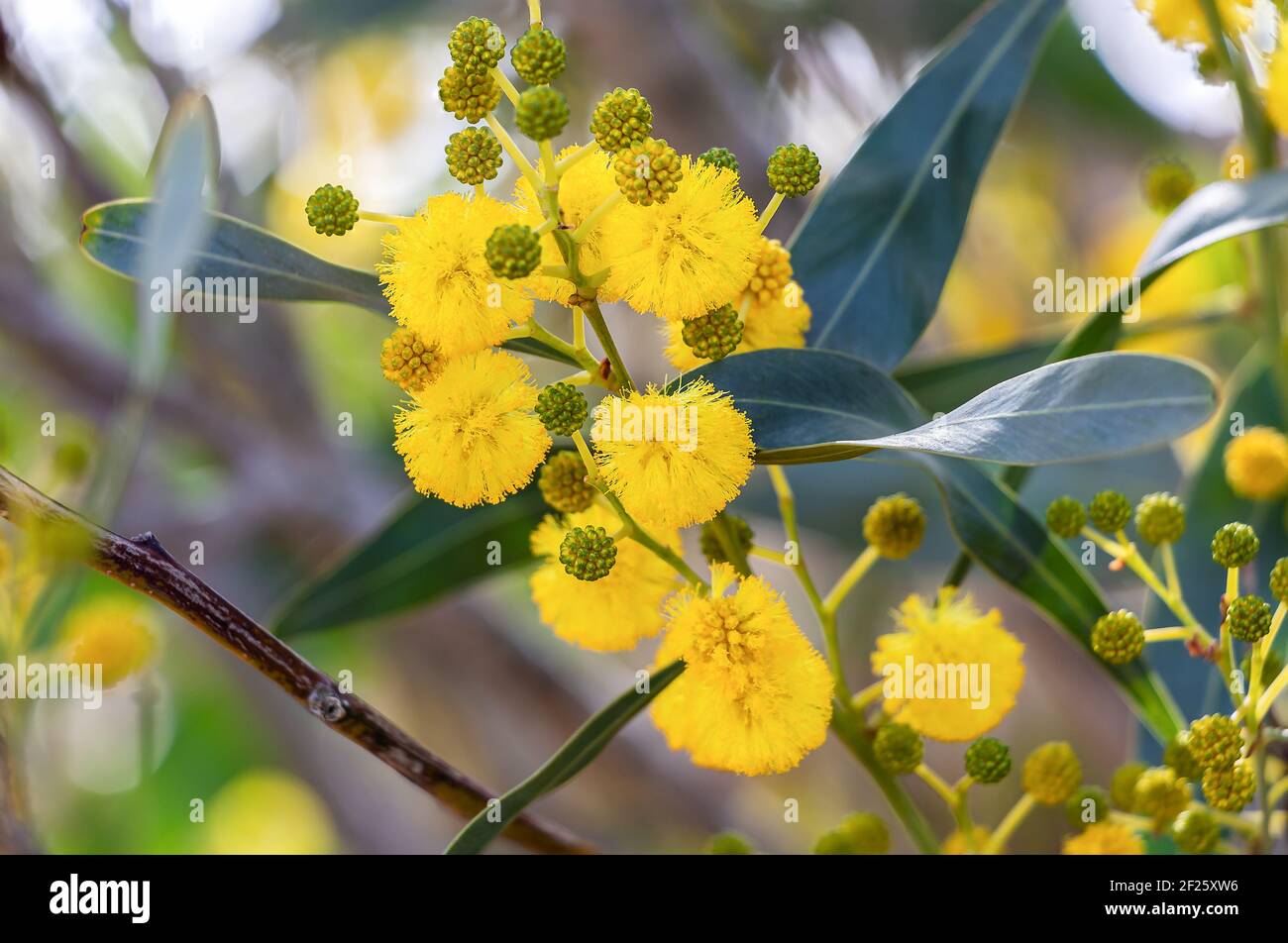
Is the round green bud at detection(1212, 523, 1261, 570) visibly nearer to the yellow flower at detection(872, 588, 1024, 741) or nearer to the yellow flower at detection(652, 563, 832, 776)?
the yellow flower at detection(872, 588, 1024, 741)

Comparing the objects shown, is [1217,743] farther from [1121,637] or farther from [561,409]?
[561,409]

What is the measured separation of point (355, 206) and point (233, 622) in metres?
0.25

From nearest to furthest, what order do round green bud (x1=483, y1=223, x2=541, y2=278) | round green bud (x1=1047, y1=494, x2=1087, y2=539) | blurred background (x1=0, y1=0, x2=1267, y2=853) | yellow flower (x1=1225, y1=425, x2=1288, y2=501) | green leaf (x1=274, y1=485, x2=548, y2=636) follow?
round green bud (x1=483, y1=223, x2=541, y2=278)
round green bud (x1=1047, y1=494, x2=1087, y2=539)
yellow flower (x1=1225, y1=425, x2=1288, y2=501)
green leaf (x1=274, y1=485, x2=548, y2=636)
blurred background (x1=0, y1=0, x2=1267, y2=853)

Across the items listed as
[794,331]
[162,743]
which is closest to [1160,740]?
[794,331]

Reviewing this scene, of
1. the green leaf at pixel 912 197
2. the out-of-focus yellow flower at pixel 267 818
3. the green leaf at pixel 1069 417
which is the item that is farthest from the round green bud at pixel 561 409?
the out-of-focus yellow flower at pixel 267 818

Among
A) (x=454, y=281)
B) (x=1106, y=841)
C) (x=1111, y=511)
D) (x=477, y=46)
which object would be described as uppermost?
(x=477, y=46)

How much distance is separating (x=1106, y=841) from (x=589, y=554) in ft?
1.48

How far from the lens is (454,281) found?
618 mm

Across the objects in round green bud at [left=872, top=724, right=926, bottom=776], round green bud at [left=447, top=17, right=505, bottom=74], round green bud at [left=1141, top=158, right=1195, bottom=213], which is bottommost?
round green bud at [left=872, top=724, right=926, bottom=776]

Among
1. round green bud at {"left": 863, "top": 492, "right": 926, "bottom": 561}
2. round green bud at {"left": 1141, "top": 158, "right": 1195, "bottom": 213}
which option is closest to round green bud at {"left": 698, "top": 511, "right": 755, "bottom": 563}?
round green bud at {"left": 863, "top": 492, "right": 926, "bottom": 561}

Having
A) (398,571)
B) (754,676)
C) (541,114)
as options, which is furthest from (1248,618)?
(398,571)

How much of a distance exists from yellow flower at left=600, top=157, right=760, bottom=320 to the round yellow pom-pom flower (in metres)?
0.67

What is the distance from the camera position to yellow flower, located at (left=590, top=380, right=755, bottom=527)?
613mm

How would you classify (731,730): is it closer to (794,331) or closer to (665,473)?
(665,473)
